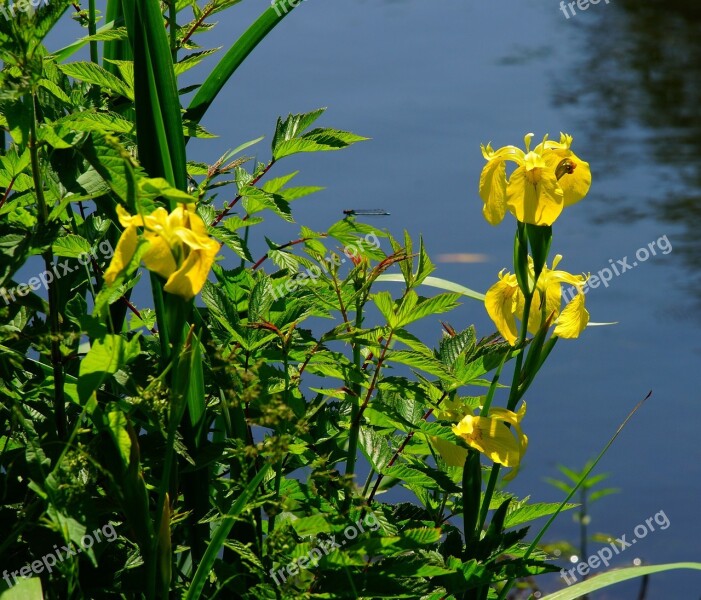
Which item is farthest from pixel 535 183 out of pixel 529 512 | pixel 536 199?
pixel 529 512

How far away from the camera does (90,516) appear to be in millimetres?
831

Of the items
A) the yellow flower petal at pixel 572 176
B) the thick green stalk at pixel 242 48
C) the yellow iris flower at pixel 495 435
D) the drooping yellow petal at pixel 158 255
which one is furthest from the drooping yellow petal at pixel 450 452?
the thick green stalk at pixel 242 48

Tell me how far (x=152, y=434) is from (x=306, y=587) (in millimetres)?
263

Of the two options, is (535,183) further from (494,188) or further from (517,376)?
(517,376)

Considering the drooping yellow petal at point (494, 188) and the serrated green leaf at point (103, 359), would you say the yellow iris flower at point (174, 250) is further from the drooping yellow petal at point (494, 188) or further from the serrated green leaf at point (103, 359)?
the drooping yellow petal at point (494, 188)

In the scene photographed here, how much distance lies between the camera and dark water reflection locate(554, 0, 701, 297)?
3461mm

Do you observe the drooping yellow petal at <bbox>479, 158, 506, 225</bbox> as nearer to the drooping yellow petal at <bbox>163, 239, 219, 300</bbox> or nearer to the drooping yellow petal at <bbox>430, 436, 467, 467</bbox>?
the drooping yellow petal at <bbox>430, 436, 467, 467</bbox>

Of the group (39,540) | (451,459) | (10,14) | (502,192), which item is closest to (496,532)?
(451,459)

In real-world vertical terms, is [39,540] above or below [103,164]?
below

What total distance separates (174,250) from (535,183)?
0.37 meters

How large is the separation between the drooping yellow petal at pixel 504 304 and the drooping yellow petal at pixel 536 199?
4.0 inches

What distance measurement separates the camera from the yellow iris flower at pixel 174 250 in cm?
76

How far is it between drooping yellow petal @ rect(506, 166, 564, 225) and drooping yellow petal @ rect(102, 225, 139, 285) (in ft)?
1.22

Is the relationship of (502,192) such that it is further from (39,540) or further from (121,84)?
(39,540)
